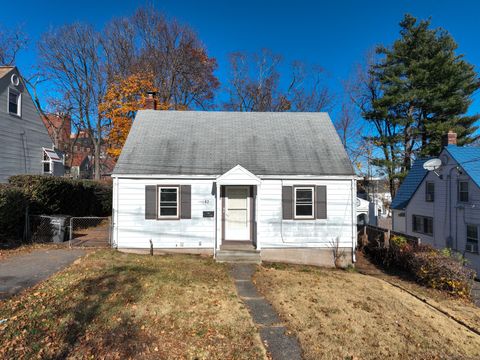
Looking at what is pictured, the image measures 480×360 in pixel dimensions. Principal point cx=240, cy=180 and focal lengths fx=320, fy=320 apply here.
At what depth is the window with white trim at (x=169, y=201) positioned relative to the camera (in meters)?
11.9

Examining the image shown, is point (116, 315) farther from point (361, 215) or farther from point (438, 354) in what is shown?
point (361, 215)

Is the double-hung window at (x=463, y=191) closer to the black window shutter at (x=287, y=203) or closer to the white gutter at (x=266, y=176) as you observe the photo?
the white gutter at (x=266, y=176)

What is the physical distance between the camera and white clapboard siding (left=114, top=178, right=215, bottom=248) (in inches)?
464

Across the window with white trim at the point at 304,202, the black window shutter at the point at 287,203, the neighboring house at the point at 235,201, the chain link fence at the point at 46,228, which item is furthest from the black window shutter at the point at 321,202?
the chain link fence at the point at 46,228

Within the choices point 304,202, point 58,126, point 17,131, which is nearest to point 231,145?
point 304,202

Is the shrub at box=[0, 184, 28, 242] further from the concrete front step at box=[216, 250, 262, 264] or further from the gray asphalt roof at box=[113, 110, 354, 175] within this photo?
the concrete front step at box=[216, 250, 262, 264]

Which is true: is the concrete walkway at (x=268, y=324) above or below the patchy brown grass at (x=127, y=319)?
below

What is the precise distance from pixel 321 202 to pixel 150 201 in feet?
21.0

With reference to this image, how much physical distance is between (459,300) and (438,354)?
5.66m

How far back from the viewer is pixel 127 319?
5.91m

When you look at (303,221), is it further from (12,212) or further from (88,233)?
(12,212)

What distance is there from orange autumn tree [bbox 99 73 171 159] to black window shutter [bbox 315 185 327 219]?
1868cm

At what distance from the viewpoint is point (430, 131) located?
2745 cm

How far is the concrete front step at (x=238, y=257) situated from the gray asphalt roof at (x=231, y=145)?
2979mm
